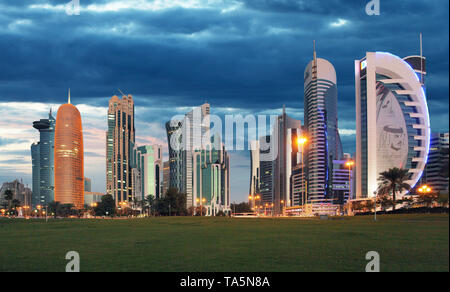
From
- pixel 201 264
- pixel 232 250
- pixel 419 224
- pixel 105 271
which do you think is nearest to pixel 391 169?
pixel 419 224

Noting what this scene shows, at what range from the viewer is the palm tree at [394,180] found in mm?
21281

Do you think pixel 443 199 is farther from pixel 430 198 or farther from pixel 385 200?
pixel 385 200

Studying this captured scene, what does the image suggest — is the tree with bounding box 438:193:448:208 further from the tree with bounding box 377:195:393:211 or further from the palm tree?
the tree with bounding box 377:195:393:211

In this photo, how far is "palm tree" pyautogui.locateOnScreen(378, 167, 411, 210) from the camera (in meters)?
21.3

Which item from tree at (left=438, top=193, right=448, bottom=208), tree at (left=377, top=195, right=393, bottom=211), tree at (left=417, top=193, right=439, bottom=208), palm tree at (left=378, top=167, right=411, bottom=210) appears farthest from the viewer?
tree at (left=377, top=195, right=393, bottom=211)

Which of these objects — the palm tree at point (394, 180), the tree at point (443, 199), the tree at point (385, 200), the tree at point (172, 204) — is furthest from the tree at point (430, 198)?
the tree at point (172, 204)

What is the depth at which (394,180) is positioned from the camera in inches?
894

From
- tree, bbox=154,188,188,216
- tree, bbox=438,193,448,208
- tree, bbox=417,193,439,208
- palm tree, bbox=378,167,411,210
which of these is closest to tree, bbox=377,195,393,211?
palm tree, bbox=378,167,411,210

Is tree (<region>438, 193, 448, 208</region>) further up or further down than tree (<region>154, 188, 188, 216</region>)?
further up

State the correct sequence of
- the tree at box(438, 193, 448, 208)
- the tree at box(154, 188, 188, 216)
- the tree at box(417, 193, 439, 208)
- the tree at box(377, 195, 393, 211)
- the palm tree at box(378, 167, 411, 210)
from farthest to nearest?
the tree at box(154, 188, 188, 216) < the tree at box(377, 195, 393, 211) < the palm tree at box(378, 167, 411, 210) < the tree at box(417, 193, 439, 208) < the tree at box(438, 193, 448, 208)

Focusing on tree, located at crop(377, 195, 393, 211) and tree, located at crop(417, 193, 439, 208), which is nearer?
tree, located at crop(417, 193, 439, 208)
